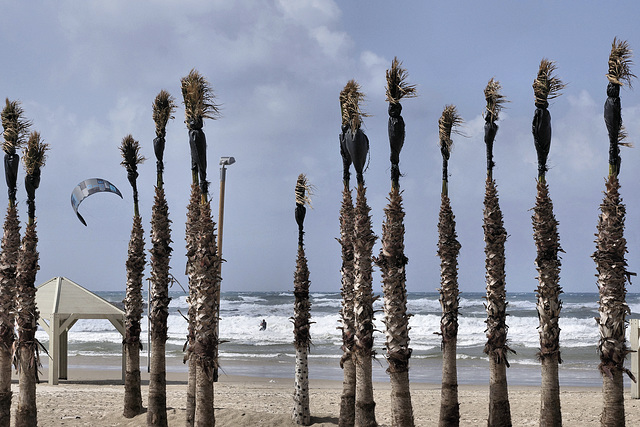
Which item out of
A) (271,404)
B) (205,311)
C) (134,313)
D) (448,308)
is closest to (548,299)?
(448,308)

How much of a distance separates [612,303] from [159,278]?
343 inches

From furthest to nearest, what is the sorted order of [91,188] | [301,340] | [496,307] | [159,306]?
1. [91,188]
2. [301,340]
3. [159,306]
4. [496,307]

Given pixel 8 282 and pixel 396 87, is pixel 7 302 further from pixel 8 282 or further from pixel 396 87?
pixel 396 87

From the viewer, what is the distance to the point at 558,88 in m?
12.7

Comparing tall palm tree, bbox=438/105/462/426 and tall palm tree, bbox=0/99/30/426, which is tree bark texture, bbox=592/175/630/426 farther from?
tall palm tree, bbox=0/99/30/426

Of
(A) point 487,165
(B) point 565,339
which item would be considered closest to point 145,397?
(A) point 487,165

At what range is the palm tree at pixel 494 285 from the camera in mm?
13156

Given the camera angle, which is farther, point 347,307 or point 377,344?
point 377,344

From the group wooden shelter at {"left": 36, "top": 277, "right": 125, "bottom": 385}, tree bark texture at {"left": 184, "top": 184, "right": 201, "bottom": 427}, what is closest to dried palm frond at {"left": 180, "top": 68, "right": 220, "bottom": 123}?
tree bark texture at {"left": 184, "top": 184, "right": 201, "bottom": 427}

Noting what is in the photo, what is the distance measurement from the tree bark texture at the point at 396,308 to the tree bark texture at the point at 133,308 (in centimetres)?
687

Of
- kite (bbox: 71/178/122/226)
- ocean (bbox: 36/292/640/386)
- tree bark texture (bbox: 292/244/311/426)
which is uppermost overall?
kite (bbox: 71/178/122/226)

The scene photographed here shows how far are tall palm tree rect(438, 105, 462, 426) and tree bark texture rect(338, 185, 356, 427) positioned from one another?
174 cm

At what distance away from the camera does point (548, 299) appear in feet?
40.3

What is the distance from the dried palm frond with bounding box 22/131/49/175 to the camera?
15250 mm
